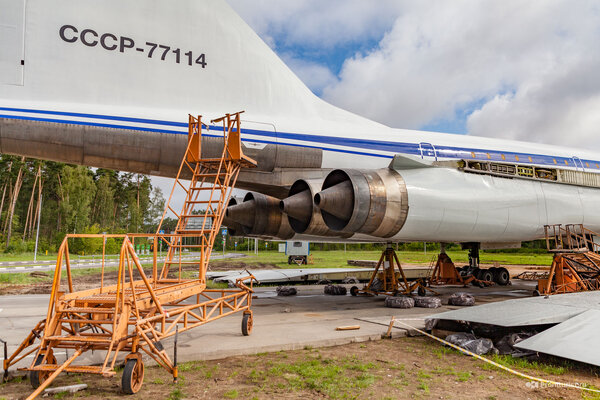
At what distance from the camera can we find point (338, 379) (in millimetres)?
5027

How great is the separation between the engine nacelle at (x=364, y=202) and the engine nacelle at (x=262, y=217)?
8.09 ft

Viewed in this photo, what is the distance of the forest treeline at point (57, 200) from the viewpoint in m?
43.3

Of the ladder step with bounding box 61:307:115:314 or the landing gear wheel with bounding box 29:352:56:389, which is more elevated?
the ladder step with bounding box 61:307:115:314

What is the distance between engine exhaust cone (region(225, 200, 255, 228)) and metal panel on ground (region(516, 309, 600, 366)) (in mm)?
7146

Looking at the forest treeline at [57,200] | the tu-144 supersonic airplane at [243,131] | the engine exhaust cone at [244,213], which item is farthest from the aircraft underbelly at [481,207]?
the forest treeline at [57,200]

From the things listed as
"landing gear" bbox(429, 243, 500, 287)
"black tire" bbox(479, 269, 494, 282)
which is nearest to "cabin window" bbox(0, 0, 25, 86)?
"landing gear" bbox(429, 243, 500, 287)

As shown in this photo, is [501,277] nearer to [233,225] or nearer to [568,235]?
[568,235]

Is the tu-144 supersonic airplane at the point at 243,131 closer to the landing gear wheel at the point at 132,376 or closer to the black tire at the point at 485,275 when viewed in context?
the landing gear wheel at the point at 132,376

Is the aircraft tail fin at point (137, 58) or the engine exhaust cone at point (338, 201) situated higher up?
the aircraft tail fin at point (137, 58)

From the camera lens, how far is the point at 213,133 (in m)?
8.42

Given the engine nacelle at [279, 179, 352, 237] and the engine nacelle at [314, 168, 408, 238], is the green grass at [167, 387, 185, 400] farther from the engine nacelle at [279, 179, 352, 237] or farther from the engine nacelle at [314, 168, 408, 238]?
the engine nacelle at [279, 179, 352, 237]

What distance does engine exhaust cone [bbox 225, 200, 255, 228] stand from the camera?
11141mm

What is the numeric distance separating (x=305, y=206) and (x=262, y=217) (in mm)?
2402

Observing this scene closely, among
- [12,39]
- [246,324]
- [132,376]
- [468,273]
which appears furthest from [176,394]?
[468,273]
